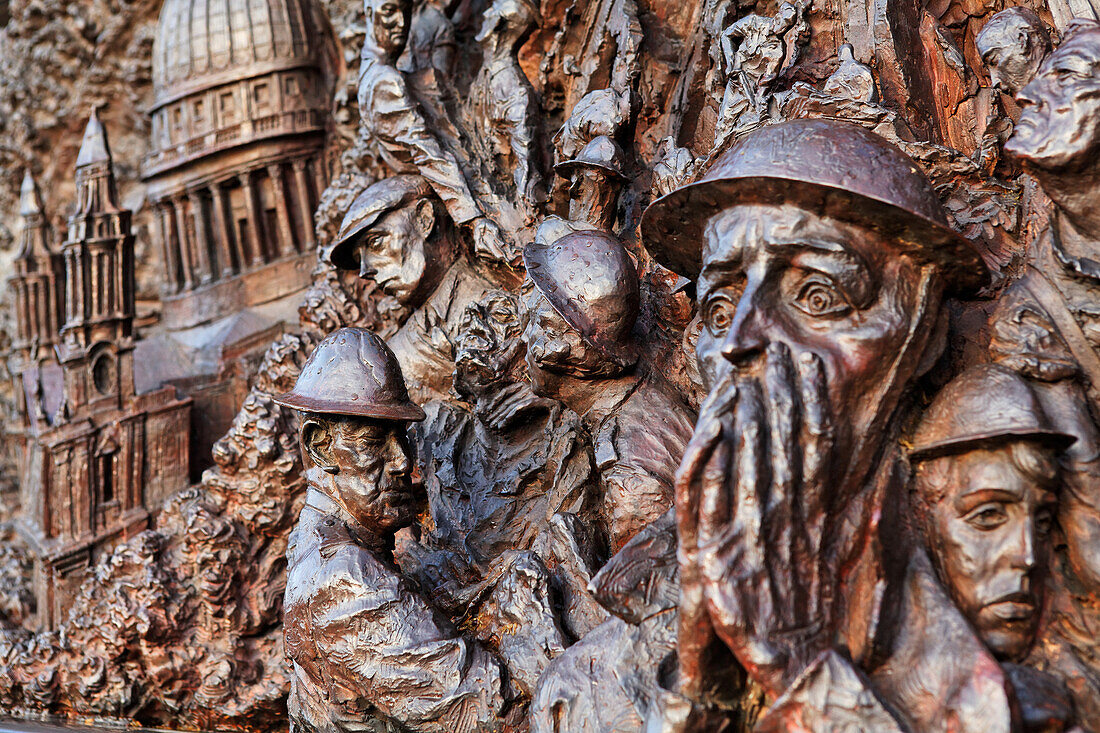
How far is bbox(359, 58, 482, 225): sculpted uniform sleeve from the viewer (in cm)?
666

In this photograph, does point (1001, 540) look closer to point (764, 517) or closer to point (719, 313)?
point (764, 517)

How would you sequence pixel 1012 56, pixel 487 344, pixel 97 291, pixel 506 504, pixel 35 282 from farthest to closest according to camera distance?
pixel 35 282 → pixel 97 291 → pixel 487 344 → pixel 506 504 → pixel 1012 56

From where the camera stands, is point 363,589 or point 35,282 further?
point 35,282

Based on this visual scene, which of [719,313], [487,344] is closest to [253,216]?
[487,344]

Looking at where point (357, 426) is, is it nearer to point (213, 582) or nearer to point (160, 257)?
point (213, 582)

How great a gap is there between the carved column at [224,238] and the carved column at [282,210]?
0.42 meters

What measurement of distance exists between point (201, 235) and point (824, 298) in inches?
266

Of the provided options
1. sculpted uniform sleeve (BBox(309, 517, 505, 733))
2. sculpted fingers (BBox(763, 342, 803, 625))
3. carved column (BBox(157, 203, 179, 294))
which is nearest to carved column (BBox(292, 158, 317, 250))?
carved column (BBox(157, 203, 179, 294))

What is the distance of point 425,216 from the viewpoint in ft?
21.9

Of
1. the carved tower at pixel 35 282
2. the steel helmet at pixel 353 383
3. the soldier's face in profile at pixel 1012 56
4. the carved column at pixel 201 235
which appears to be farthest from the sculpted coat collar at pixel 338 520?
the carved tower at pixel 35 282

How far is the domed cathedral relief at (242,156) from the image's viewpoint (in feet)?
29.3

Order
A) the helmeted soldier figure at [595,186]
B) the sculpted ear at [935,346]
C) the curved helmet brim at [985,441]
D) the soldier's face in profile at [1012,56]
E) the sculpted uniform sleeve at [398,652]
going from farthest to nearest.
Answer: the helmeted soldier figure at [595,186], the sculpted uniform sleeve at [398,652], the soldier's face in profile at [1012,56], the sculpted ear at [935,346], the curved helmet brim at [985,441]

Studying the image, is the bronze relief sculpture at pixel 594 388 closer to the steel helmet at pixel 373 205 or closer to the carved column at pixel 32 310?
the steel helmet at pixel 373 205

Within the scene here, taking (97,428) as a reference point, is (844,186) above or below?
above
